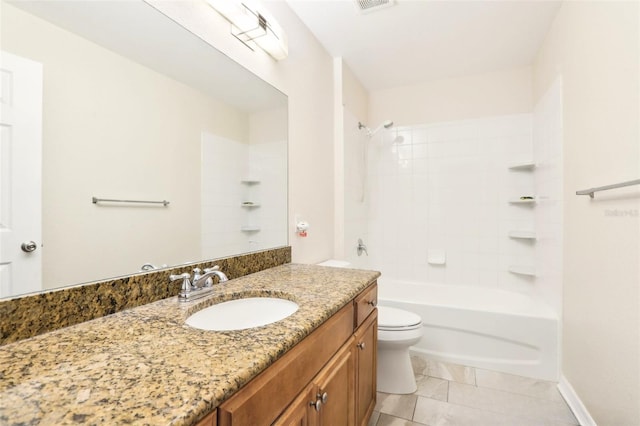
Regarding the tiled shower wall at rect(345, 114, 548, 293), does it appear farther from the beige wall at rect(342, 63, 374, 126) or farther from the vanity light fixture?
the vanity light fixture

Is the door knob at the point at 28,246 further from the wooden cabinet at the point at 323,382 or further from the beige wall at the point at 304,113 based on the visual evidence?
the beige wall at the point at 304,113

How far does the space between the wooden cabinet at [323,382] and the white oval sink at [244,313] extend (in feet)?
0.67

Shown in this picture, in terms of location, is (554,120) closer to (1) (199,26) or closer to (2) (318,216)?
(2) (318,216)

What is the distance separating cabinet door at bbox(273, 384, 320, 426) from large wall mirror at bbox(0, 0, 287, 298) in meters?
0.65

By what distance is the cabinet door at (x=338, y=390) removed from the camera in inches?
36.7

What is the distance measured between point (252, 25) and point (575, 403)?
262cm

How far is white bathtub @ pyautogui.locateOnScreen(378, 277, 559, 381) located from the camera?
201cm

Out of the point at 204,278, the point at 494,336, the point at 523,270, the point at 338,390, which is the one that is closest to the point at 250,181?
the point at 204,278

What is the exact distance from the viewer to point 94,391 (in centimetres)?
50

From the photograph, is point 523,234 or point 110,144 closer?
point 110,144

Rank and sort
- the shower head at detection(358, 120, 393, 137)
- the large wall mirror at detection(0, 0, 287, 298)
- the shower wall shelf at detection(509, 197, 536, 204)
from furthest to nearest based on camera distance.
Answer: the shower head at detection(358, 120, 393, 137), the shower wall shelf at detection(509, 197, 536, 204), the large wall mirror at detection(0, 0, 287, 298)

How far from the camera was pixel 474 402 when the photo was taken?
178 cm

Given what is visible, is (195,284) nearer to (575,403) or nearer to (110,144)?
(110,144)

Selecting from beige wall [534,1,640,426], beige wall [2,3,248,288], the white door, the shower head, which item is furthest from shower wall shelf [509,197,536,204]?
the white door
